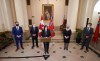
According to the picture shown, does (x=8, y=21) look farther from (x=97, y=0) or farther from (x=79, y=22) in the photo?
(x=97, y=0)

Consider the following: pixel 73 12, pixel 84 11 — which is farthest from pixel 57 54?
pixel 84 11

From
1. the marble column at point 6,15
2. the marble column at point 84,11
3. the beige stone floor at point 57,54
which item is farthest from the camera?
the marble column at point 6,15

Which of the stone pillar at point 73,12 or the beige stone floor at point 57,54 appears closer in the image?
the beige stone floor at point 57,54

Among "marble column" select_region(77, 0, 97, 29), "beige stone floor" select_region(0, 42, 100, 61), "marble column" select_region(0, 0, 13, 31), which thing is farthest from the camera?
"marble column" select_region(0, 0, 13, 31)

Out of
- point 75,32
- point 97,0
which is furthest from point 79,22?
point 97,0

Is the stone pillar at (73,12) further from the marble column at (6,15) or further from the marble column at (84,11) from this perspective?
the marble column at (6,15)

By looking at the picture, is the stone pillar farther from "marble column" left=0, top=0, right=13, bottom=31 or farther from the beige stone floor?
"marble column" left=0, top=0, right=13, bottom=31

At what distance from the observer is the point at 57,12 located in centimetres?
1185

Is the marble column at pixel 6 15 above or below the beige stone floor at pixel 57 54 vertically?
above

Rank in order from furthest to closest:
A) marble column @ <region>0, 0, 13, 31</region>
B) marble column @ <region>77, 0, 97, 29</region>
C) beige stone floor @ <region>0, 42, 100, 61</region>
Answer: marble column @ <region>0, 0, 13, 31</region>, marble column @ <region>77, 0, 97, 29</region>, beige stone floor @ <region>0, 42, 100, 61</region>

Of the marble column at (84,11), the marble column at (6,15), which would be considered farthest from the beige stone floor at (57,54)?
the marble column at (84,11)

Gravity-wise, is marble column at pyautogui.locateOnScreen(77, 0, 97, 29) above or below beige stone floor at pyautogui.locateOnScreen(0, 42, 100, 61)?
above

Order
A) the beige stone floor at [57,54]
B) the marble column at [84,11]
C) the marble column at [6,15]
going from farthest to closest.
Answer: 1. the marble column at [6,15]
2. the marble column at [84,11]
3. the beige stone floor at [57,54]

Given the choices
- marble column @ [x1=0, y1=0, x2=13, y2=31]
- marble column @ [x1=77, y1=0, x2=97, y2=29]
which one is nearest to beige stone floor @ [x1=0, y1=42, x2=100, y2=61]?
marble column @ [x1=0, y1=0, x2=13, y2=31]
